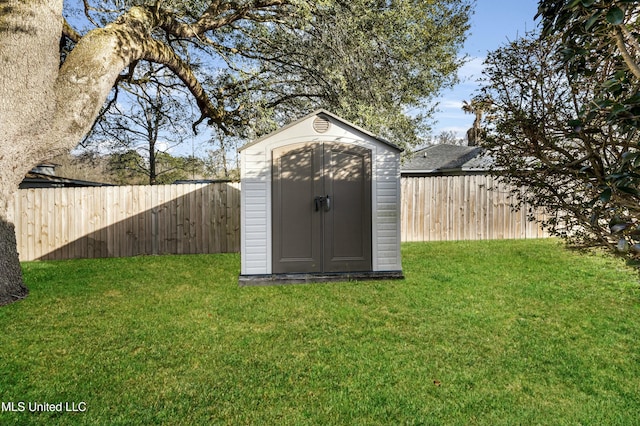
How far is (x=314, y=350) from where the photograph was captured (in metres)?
3.17

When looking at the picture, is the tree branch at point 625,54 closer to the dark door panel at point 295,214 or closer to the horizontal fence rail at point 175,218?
the dark door panel at point 295,214

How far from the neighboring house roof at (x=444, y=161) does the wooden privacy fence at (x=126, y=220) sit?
27.9ft

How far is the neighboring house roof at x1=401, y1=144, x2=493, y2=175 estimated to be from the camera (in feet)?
48.3

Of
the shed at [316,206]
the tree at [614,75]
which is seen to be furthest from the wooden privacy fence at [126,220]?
the tree at [614,75]

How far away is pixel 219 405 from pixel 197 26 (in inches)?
271

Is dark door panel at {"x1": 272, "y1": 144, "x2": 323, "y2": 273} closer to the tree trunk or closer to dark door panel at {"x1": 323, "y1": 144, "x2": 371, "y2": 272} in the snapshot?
dark door panel at {"x1": 323, "y1": 144, "x2": 371, "y2": 272}

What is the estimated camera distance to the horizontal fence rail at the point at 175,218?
27.0 feet

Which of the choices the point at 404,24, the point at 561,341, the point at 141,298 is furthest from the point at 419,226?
the point at 141,298

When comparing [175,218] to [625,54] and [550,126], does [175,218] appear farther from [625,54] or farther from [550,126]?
[625,54]

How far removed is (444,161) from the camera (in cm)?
1667

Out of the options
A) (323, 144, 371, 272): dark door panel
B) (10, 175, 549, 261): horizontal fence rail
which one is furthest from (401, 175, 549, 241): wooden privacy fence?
(323, 144, 371, 272): dark door panel

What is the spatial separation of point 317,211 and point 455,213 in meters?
5.51

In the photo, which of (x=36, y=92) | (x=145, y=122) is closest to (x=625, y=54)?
(x=36, y=92)

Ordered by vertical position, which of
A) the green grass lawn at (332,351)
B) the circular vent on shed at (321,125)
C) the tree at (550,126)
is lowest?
the green grass lawn at (332,351)
